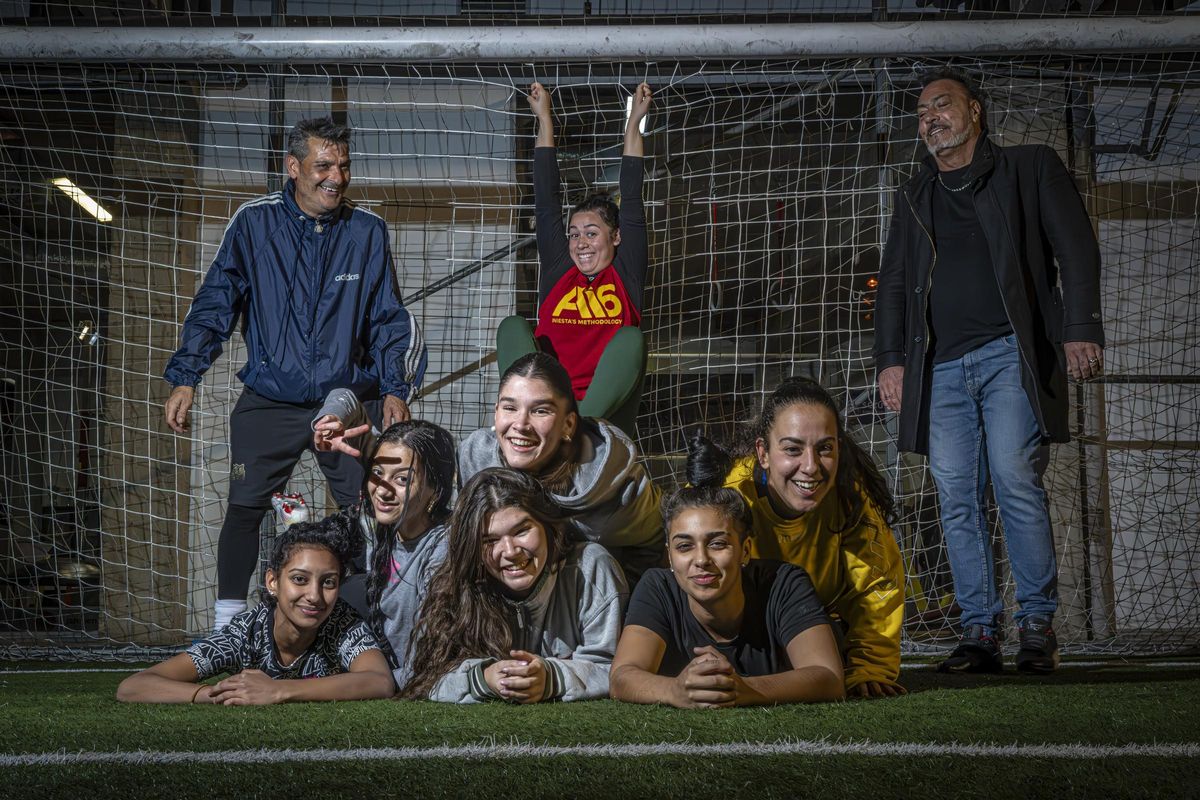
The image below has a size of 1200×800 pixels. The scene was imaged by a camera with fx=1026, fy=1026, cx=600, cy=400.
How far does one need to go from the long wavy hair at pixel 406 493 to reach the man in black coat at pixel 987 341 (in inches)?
56.0

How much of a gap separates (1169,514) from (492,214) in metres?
3.43

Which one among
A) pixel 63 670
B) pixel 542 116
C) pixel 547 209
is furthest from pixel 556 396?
pixel 63 670

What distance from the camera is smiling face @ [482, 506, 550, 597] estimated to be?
2371 mm

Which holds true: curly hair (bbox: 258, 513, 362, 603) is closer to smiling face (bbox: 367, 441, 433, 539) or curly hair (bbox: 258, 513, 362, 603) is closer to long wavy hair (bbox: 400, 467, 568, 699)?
smiling face (bbox: 367, 441, 433, 539)

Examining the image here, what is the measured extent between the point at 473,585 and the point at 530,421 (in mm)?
436

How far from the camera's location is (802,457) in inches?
99.4

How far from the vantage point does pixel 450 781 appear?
1.58 m

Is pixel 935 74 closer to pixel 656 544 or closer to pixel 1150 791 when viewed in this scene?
pixel 656 544

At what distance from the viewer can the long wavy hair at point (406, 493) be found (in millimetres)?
2629

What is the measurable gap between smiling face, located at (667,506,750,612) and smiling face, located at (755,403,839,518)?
0.29m

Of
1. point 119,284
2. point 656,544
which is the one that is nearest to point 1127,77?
point 656,544

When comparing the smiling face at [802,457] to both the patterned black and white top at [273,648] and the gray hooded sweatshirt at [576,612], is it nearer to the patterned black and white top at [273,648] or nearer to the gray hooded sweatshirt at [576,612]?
the gray hooded sweatshirt at [576,612]

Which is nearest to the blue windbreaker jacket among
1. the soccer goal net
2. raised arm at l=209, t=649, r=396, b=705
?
raised arm at l=209, t=649, r=396, b=705

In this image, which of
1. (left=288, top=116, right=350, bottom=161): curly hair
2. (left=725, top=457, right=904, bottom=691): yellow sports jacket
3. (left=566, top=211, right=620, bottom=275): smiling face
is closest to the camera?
(left=725, top=457, right=904, bottom=691): yellow sports jacket
